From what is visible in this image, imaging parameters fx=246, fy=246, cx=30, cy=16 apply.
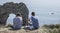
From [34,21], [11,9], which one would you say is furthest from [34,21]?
[11,9]

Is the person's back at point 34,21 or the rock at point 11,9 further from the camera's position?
the rock at point 11,9

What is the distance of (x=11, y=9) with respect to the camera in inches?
1455

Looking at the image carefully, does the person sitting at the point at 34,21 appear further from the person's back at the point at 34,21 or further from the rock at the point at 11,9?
the rock at the point at 11,9

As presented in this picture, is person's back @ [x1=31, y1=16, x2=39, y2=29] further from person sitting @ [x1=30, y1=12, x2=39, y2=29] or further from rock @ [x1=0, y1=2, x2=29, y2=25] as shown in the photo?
rock @ [x1=0, y1=2, x2=29, y2=25]

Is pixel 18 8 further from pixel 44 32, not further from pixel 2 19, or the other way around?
pixel 44 32

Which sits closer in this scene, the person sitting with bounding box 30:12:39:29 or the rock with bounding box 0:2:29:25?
the person sitting with bounding box 30:12:39:29

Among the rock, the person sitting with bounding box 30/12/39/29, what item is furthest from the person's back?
the rock

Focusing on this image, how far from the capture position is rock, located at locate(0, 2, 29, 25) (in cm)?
3692

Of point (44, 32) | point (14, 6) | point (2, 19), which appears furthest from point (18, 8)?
point (44, 32)

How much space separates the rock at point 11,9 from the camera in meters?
36.9

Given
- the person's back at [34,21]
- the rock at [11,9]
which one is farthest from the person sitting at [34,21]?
the rock at [11,9]

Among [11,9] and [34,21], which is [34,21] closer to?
[34,21]

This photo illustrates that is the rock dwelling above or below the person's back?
above

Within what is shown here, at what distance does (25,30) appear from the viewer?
61.3ft
